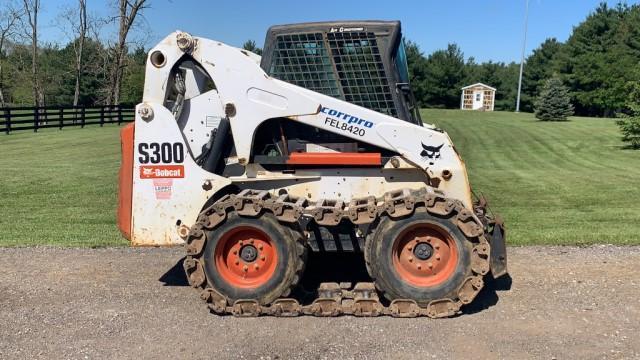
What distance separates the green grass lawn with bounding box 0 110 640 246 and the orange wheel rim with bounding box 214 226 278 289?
337 cm

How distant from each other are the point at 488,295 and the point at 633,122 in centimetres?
2163

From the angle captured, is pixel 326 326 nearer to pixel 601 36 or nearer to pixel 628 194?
pixel 628 194

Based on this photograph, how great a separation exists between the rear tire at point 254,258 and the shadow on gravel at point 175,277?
1089mm

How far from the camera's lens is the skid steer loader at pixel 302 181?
552 cm

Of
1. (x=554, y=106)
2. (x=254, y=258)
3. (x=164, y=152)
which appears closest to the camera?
(x=254, y=258)

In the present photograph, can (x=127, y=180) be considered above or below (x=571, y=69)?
below

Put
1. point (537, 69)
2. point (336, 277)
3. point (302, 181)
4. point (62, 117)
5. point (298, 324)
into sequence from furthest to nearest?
point (537, 69)
point (62, 117)
point (336, 277)
point (302, 181)
point (298, 324)

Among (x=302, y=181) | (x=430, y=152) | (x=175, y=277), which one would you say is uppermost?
(x=430, y=152)

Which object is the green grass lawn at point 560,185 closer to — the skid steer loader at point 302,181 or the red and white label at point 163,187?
the skid steer loader at point 302,181

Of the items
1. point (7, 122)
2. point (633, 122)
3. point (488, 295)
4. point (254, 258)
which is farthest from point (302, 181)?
point (7, 122)

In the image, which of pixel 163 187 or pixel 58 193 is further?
pixel 58 193

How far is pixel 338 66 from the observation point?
19.9 feet

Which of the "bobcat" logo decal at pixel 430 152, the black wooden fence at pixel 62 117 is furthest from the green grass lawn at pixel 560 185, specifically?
the black wooden fence at pixel 62 117

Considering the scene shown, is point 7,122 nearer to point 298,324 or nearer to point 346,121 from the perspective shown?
point 346,121
